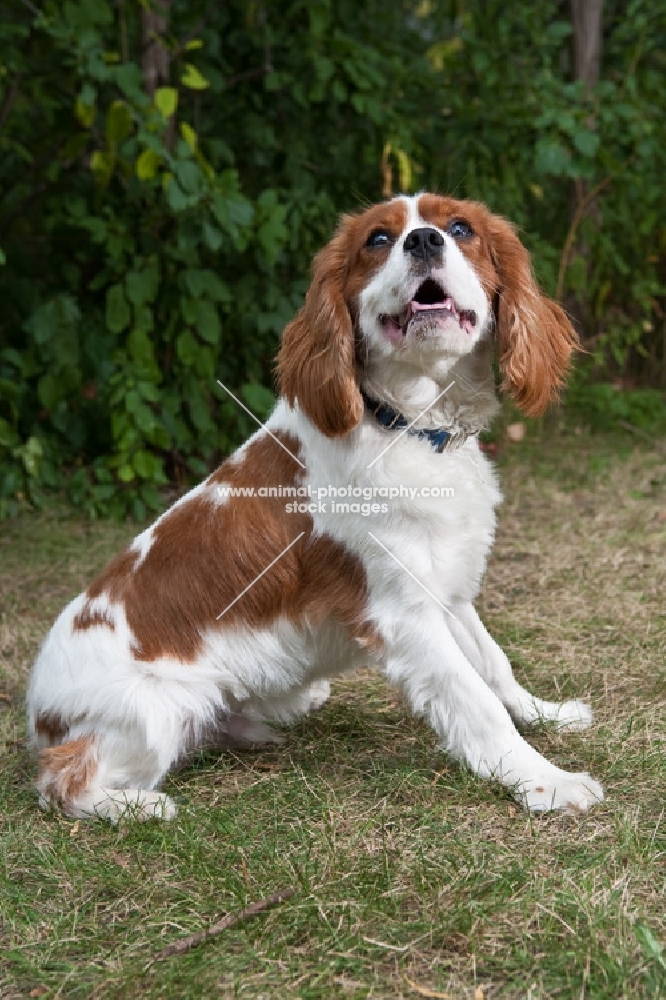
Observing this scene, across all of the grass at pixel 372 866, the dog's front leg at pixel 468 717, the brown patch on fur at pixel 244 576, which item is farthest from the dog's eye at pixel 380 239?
the grass at pixel 372 866

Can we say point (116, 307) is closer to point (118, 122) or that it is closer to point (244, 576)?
point (118, 122)

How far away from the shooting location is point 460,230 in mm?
2527

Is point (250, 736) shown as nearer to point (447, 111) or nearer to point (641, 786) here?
point (641, 786)

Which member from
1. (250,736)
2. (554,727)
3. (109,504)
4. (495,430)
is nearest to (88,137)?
(109,504)

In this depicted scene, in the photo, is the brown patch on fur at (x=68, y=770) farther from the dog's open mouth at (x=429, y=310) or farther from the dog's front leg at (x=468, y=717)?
the dog's open mouth at (x=429, y=310)

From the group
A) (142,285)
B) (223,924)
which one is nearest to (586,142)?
(142,285)

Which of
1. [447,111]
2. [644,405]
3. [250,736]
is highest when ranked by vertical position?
[447,111]

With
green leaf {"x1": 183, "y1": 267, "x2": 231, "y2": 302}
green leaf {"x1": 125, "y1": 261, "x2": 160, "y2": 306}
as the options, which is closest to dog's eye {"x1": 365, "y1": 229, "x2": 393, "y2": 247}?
green leaf {"x1": 183, "y1": 267, "x2": 231, "y2": 302}

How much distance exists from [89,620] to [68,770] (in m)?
0.36

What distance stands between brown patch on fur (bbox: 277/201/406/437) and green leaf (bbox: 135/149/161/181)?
6.01ft

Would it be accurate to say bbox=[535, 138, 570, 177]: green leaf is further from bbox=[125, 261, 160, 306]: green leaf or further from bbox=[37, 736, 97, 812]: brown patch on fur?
bbox=[37, 736, 97, 812]: brown patch on fur

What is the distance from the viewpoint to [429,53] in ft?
20.5

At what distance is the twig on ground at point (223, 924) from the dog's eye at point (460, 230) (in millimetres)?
1506

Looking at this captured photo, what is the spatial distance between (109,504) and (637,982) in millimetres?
3673
